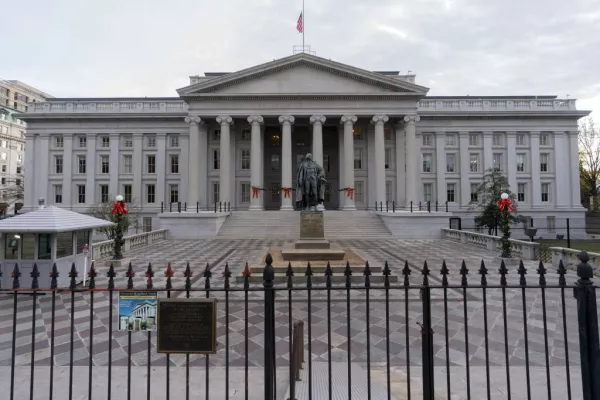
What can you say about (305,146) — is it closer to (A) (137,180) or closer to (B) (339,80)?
(B) (339,80)

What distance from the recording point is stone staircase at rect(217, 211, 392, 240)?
27.1 metres

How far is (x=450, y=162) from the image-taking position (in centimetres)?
4278

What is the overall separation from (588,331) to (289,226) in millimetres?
25895

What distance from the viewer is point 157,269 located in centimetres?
1322

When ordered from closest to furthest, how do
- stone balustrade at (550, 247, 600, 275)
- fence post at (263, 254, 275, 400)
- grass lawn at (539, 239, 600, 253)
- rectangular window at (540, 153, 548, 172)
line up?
fence post at (263, 254, 275, 400)
stone balustrade at (550, 247, 600, 275)
grass lawn at (539, 239, 600, 253)
rectangular window at (540, 153, 548, 172)

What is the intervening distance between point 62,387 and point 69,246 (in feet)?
24.1

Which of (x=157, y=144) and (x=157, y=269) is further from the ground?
(x=157, y=144)

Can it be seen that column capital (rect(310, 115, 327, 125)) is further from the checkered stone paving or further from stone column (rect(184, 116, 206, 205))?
the checkered stone paving

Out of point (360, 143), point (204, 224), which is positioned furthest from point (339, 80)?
point (204, 224)

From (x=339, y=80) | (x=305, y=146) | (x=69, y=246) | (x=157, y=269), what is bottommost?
(x=157, y=269)

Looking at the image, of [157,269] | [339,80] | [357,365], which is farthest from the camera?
[339,80]

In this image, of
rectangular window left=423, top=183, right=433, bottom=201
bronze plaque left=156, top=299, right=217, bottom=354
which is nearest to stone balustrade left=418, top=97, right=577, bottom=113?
rectangular window left=423, top=183, right=433, bottom=201

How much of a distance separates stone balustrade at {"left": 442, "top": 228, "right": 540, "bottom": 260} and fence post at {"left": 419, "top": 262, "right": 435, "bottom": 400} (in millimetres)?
15610

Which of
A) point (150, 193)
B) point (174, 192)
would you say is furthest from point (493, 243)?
point (150, 193)
